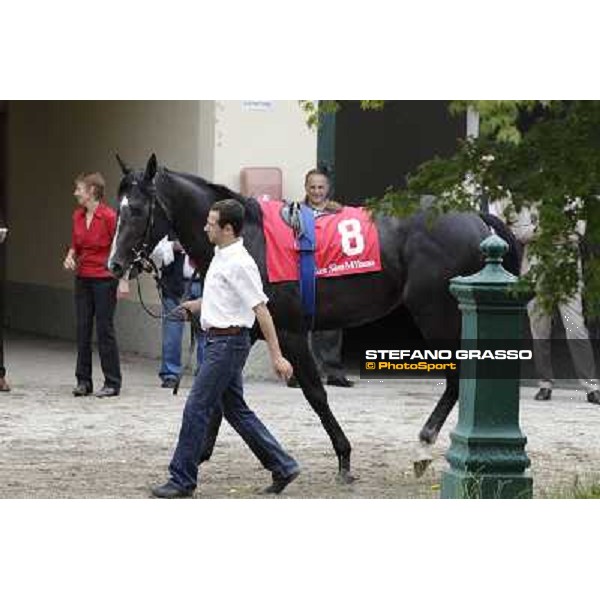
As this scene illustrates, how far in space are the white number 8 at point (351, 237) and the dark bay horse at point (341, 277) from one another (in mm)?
143

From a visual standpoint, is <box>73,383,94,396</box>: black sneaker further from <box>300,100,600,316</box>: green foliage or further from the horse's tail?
<box>300,100,600,316</box>: green foliage

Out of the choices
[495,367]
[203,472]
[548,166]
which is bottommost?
[203,472]

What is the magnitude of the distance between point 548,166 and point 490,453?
6.75 ft

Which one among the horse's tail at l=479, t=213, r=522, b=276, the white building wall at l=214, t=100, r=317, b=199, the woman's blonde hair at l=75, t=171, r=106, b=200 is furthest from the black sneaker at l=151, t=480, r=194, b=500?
the white building wall at l=214, t=100, r=317, b=199

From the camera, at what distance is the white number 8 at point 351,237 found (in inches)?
469

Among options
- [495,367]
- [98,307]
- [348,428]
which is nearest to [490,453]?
[495,367]

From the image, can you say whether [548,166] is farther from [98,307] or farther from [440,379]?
[98,307]

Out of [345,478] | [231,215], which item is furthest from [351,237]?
[345,478]

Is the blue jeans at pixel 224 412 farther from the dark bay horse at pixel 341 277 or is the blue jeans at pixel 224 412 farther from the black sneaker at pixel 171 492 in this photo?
the dark bay horse at pixel 341 277

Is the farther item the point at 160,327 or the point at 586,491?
the point at 160,327

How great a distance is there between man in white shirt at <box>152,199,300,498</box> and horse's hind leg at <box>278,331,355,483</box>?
0.57m

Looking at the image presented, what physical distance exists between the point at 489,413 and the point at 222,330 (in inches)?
56.9

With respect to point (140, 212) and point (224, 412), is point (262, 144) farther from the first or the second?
point (224, 412)

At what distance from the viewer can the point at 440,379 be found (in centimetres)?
1241
